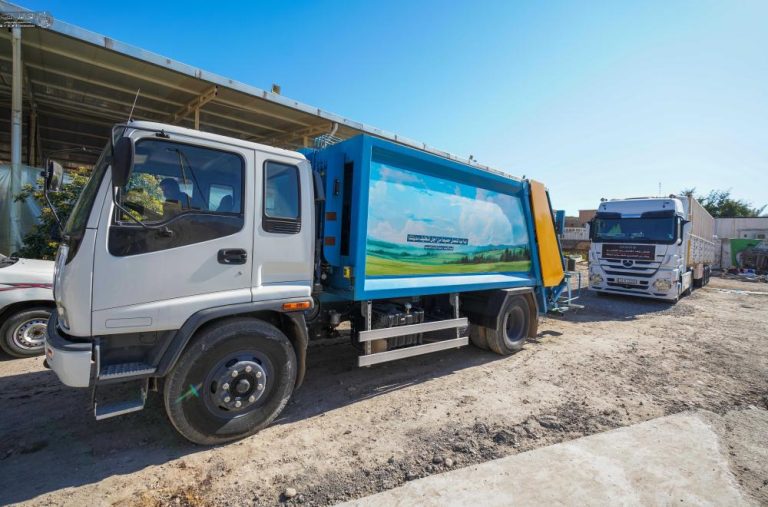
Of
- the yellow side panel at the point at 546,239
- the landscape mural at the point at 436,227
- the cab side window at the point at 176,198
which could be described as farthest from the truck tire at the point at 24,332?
the yellow side panel at the point at 546,239

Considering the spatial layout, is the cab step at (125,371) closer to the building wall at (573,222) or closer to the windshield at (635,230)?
the windshield at (635,230)

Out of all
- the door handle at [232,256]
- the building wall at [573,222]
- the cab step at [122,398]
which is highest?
the building wall at [573,222]

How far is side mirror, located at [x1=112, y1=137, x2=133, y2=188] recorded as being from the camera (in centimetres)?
246

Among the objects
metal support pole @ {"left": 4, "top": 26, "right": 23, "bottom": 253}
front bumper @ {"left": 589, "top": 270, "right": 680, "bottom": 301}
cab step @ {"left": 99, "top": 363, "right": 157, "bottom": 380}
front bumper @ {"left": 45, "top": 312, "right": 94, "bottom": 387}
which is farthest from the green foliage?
front bumper @ {"left": 589, "top": 270, "right": 680, "bottom": 301}

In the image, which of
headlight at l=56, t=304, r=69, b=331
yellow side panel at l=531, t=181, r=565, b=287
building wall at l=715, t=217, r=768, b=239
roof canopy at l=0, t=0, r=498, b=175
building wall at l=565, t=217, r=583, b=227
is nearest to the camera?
headlight at l=56, t=304, r=69, b=331

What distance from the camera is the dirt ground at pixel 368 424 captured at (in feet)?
8.66

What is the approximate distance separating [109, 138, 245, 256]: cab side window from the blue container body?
111 centimetres

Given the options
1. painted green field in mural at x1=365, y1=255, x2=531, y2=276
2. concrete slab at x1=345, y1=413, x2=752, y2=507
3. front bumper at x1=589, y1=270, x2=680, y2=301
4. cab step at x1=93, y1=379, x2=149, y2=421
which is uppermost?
painted green field in mural at x1=365, y1=255, x2=531, y2=276

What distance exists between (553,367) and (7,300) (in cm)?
740

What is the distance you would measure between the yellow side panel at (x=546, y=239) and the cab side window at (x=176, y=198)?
497cm

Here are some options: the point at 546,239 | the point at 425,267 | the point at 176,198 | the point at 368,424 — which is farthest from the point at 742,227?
the point at 176,198

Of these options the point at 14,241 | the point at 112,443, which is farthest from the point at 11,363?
the point at 14,241

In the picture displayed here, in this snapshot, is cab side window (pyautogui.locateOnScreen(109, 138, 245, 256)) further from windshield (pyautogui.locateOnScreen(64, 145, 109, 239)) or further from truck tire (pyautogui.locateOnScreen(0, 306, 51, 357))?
truck tire (pyautogui.locateOnScreen(0, 306, 51, 357))

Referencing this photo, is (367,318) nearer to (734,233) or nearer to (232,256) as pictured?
(232,256)
